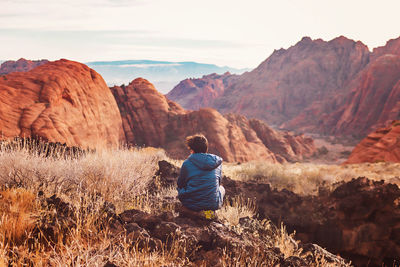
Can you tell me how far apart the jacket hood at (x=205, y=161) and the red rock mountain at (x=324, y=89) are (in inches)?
Answer: 2140

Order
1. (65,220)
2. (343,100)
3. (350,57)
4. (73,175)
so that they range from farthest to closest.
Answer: (350,57) → (343,100) → (73,175) → (65,220)

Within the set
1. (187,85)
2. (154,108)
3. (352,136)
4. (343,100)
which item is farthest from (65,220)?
(187,85)

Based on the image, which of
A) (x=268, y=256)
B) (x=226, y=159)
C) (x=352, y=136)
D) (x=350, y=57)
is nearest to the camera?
(x=268, y=256)

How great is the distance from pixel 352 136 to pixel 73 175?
198ft

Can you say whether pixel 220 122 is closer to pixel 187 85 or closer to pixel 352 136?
pixel 352 136

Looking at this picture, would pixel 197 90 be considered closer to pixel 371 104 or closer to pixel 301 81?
pixel 301 81

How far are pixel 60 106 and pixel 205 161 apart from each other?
15.6 m

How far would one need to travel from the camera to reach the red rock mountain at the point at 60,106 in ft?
42.3

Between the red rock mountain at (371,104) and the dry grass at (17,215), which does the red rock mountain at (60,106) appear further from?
the red rock mountain at (371,104)

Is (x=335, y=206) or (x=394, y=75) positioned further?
(x=394, y=75)

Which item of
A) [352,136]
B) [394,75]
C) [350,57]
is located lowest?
[352,136]

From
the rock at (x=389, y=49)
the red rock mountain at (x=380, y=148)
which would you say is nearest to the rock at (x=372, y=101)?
the rock at (x=389, y=49)

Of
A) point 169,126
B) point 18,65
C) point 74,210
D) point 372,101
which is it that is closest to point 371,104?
point 372,101

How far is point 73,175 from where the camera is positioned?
15.5ft
